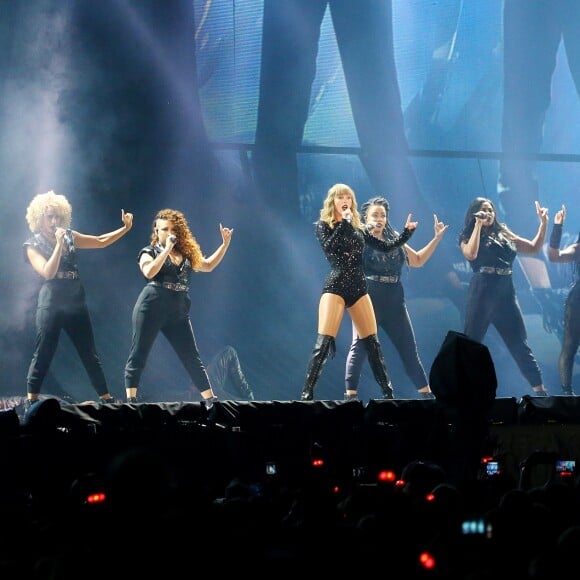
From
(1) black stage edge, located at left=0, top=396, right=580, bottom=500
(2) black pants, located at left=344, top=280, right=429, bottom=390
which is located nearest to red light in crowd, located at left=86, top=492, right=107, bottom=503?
(1) black stage edge, located at left=0, top=396, right=580, bottom=500

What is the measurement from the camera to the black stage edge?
20.5 feet

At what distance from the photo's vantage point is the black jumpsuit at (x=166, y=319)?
29.0 ft

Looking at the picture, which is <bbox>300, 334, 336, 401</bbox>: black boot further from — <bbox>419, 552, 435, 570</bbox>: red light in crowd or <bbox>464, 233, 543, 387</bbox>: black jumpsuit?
<bbox>419, 552, 435, 570</bbox>: red light in crowd

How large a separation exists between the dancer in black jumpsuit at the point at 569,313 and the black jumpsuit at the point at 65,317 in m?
5.10

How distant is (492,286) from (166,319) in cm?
359

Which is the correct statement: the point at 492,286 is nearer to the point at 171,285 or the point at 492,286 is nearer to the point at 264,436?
the point at 171,285

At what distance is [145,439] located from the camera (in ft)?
22.2

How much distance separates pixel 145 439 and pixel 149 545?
4.01 meters

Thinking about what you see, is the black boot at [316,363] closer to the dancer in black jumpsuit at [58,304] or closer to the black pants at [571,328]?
the dancer in black jumpsuit at [58,304]

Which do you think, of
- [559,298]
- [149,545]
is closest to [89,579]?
[149,545]

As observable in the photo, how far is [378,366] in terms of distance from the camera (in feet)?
27.7

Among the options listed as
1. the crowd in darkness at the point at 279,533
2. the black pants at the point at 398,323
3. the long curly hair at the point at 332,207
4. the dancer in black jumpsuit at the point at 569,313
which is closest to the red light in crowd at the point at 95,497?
the crowd in darkness at the point at 279,533

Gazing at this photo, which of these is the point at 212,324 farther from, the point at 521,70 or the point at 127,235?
the point at 521,70

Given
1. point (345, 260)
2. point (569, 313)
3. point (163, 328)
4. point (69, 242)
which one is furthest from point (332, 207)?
point (569, 313)
